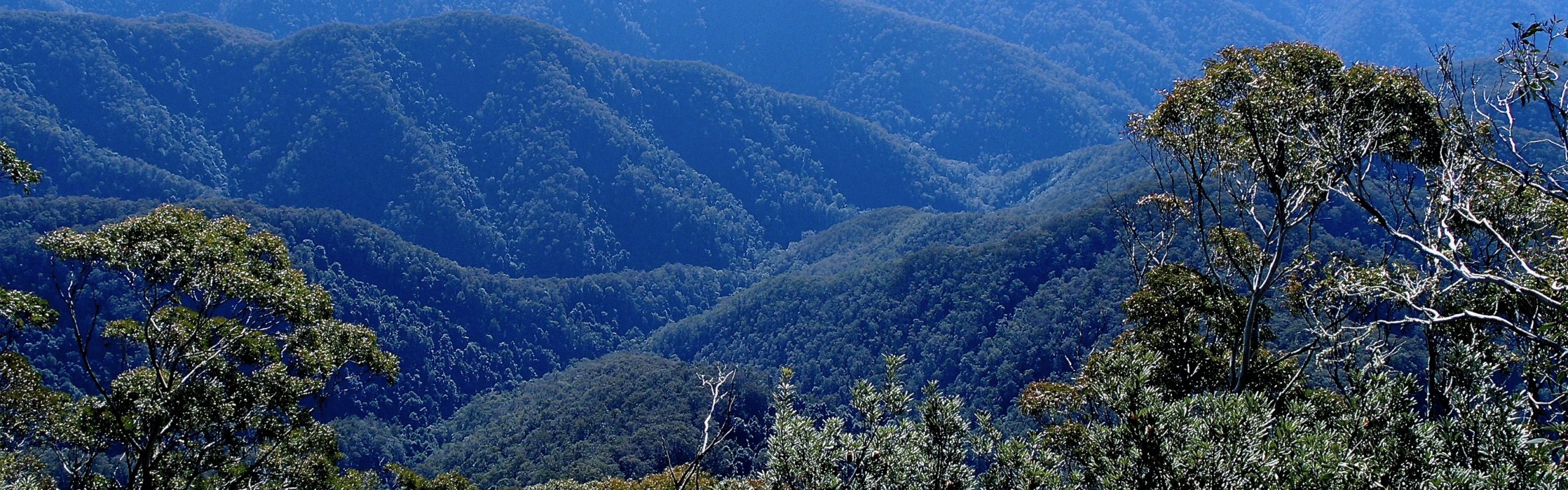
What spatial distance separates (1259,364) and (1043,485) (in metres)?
8.33

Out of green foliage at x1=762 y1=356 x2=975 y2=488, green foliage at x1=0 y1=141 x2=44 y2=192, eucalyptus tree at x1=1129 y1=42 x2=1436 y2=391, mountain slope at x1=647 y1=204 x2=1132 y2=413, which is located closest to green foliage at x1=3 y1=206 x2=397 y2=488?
green foliage at x1=0 y1=141 x2=44 y2=192

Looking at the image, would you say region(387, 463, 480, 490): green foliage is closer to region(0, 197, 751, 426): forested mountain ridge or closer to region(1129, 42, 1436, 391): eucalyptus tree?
region(1129, 42, 1436, 391): eucalyptus tree

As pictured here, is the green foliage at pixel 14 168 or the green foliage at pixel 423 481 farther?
the green foliage at pixel 423 481

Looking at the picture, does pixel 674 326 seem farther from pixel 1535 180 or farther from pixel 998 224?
pixel 1535 180

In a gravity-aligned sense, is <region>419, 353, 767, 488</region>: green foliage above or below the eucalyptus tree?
above

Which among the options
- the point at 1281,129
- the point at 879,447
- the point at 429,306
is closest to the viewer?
the point at 879,447

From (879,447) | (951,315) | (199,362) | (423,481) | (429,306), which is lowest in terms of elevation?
(879,447)

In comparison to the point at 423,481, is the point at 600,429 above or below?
above

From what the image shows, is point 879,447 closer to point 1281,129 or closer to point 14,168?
point 1281,129

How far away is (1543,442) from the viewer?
247 inches

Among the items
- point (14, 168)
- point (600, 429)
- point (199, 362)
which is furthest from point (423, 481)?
point (600, 429)

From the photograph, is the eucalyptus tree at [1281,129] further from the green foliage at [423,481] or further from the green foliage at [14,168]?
the green foliage at [423,481]

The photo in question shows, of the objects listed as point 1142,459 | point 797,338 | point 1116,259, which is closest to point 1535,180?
point 1142,459

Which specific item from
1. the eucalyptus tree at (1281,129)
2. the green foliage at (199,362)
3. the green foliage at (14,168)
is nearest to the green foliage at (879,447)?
the eucalyptus tree at (1281,129)
